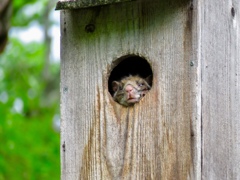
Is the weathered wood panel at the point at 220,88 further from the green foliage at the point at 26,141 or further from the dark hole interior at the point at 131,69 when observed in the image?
the green foliage at the point at 26,141

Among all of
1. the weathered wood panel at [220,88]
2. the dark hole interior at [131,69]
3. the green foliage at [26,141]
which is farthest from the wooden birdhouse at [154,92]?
the green foliage at [26,141]

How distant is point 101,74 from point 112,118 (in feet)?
0.87

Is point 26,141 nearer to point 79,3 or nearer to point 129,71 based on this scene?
point 129,71

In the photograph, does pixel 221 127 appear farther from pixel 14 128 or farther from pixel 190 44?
pixel 14 128

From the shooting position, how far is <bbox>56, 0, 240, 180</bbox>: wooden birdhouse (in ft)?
11.7

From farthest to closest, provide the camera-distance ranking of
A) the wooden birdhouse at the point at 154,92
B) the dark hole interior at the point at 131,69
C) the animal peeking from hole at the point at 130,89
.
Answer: the dark hole interior at the point at 131,69 → the animal peeking from hole at the point at 130,89 → the wooden birdhouse at the point at 154,92

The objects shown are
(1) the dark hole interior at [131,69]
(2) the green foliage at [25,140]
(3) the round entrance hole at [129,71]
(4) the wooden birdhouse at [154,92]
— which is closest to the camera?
(4) the wooden birdhouse at [154,92]

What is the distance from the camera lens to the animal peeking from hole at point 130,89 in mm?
3852

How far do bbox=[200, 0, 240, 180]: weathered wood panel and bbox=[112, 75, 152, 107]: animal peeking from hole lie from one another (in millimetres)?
→ 435

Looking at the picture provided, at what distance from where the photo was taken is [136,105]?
150 inches

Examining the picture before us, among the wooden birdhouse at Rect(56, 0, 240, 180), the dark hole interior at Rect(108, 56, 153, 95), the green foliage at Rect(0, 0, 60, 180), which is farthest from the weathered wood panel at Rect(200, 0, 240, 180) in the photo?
the green foliage at Rect(0, 0, 60, 180)

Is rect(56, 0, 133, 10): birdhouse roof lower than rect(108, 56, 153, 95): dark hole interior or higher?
higher

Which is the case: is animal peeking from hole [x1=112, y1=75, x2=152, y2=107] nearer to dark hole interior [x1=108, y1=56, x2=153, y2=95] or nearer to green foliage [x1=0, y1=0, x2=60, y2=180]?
dark hole interior [x1=108, y1=56, x2=153, y2=95]

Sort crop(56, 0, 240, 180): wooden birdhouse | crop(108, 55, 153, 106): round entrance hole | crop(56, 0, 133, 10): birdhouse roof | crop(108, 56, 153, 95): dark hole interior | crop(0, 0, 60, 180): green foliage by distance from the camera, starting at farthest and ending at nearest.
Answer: crop(0, 0, 60, 180): green foliage, crop(108, 56, 153, 95): dark hole interior, crop(108, 55, 153, 106): round entrance hole, crop(56, 0, 133, 10): birdhouse roof, crop(56, 0, 240, 180): wooden birdhouse
